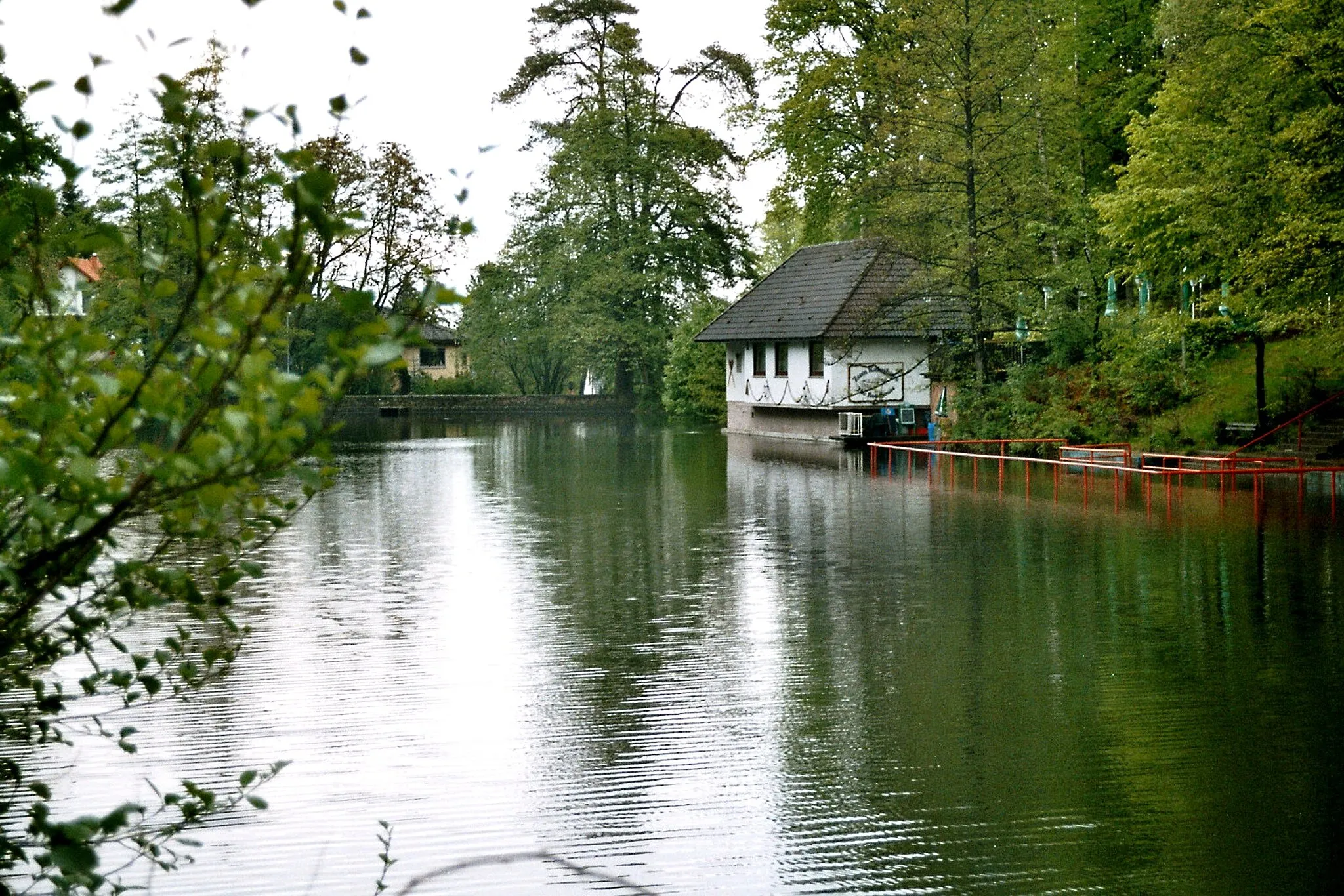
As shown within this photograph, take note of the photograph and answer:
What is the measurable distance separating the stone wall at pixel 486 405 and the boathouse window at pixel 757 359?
833 inches

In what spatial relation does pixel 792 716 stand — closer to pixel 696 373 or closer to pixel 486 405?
pixel 696 373

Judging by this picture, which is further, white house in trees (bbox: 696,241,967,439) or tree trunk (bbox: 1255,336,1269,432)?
white house in trees (bbox: 696,241,967,439)

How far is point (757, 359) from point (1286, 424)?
2239 cm

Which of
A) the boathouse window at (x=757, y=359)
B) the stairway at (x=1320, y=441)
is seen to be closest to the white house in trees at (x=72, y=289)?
the stairway at (x=1320, y=441)

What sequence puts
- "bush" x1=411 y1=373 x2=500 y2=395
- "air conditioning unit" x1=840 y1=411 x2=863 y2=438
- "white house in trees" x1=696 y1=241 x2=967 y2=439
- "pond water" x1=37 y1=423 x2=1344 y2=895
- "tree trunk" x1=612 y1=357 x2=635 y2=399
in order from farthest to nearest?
"bush" x1=411 y1=373 x2=500 y2=395 < "tree trunk" x1=612 y1=357 x2=635 y2=399 < "white house in trees" x1=696 y1=241 x2=967 y2=439 < "air conditioning unit" x1=840 y1=411 x2=863 y2=438 < "pond water" x1=37 y1=423 x2=1344 y2=895

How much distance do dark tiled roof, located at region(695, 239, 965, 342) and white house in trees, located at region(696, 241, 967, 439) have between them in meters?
0.04

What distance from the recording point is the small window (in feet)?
140

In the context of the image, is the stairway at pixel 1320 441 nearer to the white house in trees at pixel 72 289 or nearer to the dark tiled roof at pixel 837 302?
the dark tiled roof at pixel 837 302

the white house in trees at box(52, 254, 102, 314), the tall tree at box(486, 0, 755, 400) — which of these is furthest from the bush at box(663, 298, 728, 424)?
the white house in trees at box(52, 254, 102, 314)

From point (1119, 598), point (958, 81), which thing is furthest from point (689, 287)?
point (1119, 598)

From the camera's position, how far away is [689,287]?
63844 millimetres

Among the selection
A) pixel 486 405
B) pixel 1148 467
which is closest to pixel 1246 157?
pixel 1148 467

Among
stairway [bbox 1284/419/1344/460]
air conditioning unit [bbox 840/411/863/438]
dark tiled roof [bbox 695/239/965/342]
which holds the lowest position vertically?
stairway [bbox 1284/419/1344/460]

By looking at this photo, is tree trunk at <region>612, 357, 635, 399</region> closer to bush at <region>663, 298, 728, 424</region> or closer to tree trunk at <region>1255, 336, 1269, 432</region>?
bush at <region>663, 298, 728, 424</region>
